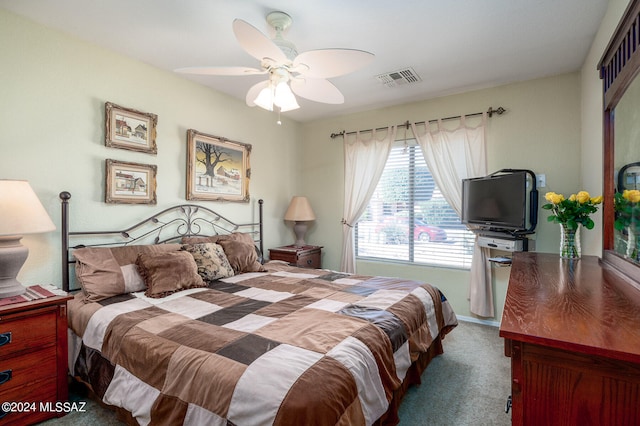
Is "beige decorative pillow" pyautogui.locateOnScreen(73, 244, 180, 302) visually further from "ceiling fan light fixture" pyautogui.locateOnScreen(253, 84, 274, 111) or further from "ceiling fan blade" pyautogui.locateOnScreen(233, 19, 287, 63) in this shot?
"ceiling fan blade" pyautogui.locateOnScreen(233, 19, 287, 63)

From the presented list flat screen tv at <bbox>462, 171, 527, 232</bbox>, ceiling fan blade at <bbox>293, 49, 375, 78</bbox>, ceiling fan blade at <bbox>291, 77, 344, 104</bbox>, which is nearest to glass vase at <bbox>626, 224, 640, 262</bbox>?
flat screen tv at <bbox>462, 171, 527, 232</bbox>

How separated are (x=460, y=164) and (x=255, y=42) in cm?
268

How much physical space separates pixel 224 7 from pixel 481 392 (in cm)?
315

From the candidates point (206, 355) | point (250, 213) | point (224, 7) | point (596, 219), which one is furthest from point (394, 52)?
point (206, 355)

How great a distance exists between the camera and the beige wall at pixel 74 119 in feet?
6.98

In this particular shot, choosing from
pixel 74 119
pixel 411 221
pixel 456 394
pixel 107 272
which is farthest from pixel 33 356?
pixel 411 221

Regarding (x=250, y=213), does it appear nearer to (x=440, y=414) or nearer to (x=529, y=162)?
(x=440, y=414)

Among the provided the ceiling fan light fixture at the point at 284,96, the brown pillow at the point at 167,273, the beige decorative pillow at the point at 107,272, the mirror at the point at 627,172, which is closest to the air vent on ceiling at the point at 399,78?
A: the ceiling fan light fixture at the point at 284,96

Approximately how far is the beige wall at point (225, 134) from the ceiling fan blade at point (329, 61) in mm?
1563

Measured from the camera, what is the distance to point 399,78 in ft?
10.3

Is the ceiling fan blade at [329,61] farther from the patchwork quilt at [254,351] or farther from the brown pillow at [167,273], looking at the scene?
the brown pillow at [167,273]

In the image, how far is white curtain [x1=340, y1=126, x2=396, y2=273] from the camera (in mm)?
3967

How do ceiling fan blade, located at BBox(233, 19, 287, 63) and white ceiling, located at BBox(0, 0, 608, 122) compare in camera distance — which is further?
white ceiling, located at BBox(0, 0, 608, 122)

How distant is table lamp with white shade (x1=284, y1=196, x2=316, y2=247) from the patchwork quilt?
181 cm
